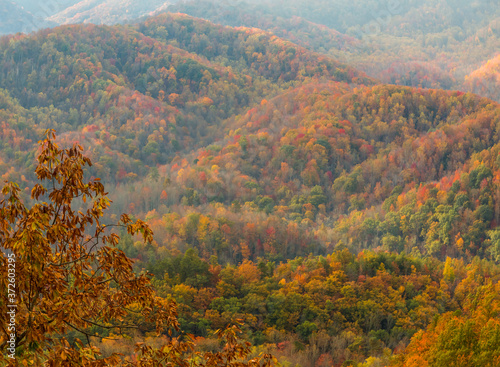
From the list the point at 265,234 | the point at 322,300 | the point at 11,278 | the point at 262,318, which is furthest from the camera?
the point at 265,234

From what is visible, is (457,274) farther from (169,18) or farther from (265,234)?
(169,18)

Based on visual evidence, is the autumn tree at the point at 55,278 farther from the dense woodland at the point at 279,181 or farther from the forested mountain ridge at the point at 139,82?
the forested mountain ridge at the point at 139,82

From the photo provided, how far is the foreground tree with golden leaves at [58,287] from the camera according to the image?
6.71 m

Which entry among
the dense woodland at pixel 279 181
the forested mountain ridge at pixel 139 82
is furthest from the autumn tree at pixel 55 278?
the forested mountain ridge at pixel 139 82

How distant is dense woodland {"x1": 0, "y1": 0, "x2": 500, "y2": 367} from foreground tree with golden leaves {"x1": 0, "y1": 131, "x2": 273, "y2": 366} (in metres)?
1.24

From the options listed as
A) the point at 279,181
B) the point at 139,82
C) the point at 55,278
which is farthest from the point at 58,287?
the point at 139,82

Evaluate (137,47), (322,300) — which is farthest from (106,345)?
(137,47)

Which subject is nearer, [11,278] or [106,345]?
[11,278]

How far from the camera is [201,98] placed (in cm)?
15012

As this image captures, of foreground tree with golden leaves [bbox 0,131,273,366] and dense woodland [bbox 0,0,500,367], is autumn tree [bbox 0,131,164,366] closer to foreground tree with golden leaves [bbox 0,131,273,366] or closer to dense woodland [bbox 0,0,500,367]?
foreground tree with golden leaves [bbox 0,131,273,366]

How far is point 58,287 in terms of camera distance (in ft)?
24.8

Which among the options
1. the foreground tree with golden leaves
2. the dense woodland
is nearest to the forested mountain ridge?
the dense woodland

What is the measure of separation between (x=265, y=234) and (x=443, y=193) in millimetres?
31473

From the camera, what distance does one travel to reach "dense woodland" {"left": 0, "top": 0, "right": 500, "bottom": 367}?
1617 inches
